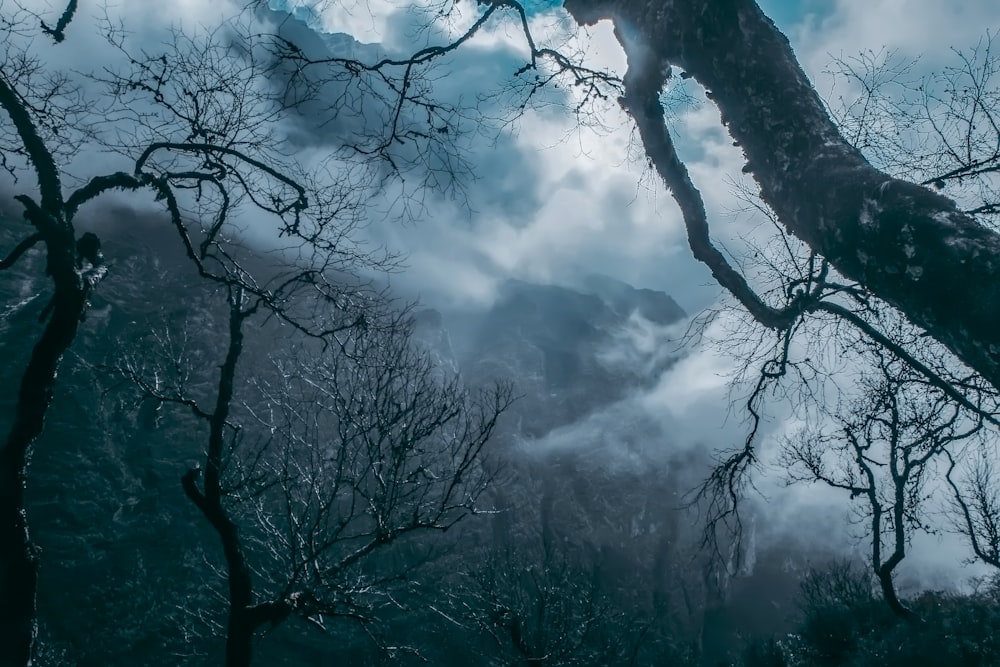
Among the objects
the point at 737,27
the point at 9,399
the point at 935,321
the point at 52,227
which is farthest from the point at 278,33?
the point at 9,399

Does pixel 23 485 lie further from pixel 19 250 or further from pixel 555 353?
pixel 555 353

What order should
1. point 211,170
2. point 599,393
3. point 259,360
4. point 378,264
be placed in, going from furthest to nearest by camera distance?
1. point 599,393
2. point 259,360
3. point 378,264
4. point 211,170

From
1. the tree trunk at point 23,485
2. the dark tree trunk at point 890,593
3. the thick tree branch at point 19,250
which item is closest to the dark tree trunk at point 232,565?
the tree trunk at point 23,485

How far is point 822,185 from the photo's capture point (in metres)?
2.44

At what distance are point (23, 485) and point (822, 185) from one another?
587cm

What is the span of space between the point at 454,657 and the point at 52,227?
2325 inches

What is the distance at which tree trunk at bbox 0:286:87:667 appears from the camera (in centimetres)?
400

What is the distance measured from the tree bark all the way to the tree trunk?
16.8ft

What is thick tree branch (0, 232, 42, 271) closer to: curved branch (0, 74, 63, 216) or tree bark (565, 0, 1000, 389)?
curved branch (0, 74, 63, 216)

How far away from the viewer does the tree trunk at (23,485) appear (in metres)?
4.00

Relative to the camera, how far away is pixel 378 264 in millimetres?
6508

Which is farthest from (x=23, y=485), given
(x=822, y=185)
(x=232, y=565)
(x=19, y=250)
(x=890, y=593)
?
(x=890, y=593)

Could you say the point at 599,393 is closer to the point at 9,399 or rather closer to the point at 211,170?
the point at 9,399

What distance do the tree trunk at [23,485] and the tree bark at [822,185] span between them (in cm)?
512
